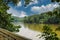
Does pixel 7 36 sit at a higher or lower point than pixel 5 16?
lower

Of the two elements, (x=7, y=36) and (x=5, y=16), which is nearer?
(x=7, y=36)

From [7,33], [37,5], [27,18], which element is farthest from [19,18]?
[7,33]

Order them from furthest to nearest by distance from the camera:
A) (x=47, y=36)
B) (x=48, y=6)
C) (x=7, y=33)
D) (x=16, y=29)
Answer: (x=16, y=29)
(x=48, y=6)
(x=47, y=36)
(x=7, y=33)

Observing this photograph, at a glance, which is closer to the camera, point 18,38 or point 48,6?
point 18,38

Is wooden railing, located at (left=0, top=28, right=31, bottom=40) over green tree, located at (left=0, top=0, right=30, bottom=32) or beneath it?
beneath

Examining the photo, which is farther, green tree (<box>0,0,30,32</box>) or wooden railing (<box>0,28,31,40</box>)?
green tree (<box>0,0,30,32</box>)

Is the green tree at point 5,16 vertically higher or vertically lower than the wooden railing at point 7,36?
higher

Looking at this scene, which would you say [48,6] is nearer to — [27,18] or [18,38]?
[27,18]

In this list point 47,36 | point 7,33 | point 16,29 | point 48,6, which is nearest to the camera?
point 7,33

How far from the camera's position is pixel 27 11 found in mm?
6742

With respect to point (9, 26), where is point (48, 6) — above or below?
above

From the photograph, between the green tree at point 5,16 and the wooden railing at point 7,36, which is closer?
the wooden railing at point 7,36

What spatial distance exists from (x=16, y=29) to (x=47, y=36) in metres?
2.45

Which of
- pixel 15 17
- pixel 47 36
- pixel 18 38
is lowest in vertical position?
pixel 18 38
